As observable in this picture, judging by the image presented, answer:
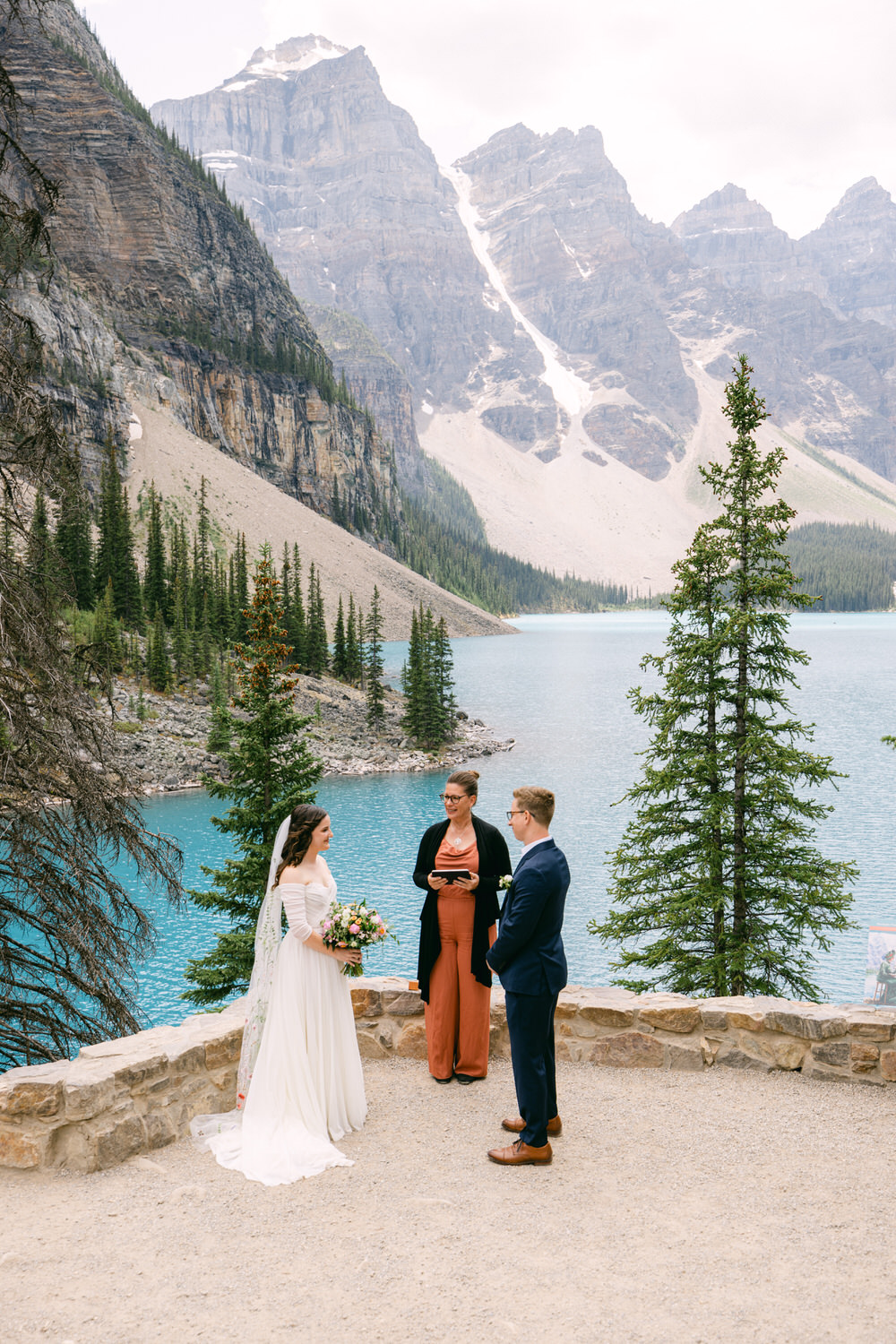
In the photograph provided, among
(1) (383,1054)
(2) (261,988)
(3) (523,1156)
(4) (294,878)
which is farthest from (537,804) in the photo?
(1) (383,1054)

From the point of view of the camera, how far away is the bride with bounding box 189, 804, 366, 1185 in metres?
5.88

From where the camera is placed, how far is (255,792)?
15547mm

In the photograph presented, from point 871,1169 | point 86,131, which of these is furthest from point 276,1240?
point 86,131

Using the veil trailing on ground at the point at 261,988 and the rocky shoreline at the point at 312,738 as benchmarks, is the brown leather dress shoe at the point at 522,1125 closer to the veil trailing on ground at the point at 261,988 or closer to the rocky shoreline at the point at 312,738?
the veil trailing on ground at the point at 261,988

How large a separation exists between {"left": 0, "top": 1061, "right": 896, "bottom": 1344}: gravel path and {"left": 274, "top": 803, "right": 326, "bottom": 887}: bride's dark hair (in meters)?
2.01

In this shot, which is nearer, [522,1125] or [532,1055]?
[532,1055]

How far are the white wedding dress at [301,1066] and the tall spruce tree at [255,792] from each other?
8.39 metres

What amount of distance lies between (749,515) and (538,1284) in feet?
40.7

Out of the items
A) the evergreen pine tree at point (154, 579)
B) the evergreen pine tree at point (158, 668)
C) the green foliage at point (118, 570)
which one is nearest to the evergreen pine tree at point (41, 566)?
the evergreen pine tree at point (158, 668)

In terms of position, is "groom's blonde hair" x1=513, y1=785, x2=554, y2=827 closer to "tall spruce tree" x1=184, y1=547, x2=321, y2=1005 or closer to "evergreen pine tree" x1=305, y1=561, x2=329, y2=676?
"tall spruce tree" x1=184, y1=547, x2=321, y2=1005

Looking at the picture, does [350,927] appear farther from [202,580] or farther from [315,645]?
[202,580]

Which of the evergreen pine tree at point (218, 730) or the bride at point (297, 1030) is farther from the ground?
the bride at point (297, 1030)

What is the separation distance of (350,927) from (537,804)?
65.8 inches

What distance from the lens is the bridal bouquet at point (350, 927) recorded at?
19.6ft
